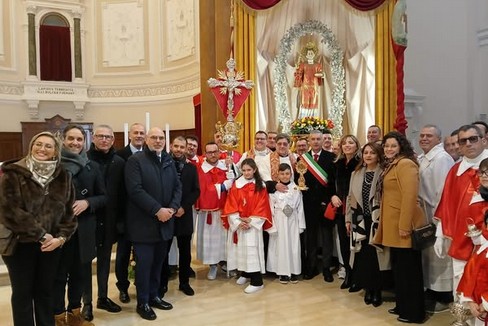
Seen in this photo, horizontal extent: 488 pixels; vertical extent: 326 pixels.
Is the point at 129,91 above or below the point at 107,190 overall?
above

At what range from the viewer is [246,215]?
4441 millimetres

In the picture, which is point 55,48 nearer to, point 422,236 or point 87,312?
point 87,312

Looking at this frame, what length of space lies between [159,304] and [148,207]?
982 mm

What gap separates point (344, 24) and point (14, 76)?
7.90 m

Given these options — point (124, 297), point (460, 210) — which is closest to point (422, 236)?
point (460, 210)

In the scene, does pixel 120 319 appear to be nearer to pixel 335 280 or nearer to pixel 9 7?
pixel 335 280

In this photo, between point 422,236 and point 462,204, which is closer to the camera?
point 462,204

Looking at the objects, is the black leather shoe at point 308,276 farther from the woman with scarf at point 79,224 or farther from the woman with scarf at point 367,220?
the woman with scarf at point 79,224

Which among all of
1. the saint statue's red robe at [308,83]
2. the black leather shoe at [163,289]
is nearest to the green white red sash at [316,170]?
the black leather shoe at [163,289]

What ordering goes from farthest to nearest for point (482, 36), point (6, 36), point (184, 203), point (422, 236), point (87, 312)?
point (6, 36)
point (482, 36)
point (184, 203)
point (87, 312)
point (422, 236)

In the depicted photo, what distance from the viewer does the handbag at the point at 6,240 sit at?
8.46ft

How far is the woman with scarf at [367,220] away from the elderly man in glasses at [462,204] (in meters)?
0.62

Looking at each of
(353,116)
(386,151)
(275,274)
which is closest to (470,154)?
(386,151)

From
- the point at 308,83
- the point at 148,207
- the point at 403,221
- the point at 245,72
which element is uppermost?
the point at 245,72
